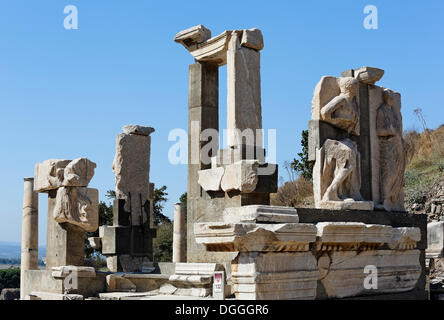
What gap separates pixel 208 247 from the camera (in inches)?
263

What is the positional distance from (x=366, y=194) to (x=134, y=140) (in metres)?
6.04

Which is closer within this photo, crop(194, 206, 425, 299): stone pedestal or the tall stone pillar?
crop(194, 206, 425, 299): stone pedestal

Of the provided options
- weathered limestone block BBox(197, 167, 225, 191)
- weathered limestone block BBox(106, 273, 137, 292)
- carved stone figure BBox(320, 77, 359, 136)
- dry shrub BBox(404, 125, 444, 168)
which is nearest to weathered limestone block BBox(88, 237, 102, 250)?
weathered limestone block BBox(106, 273, 137, 292)

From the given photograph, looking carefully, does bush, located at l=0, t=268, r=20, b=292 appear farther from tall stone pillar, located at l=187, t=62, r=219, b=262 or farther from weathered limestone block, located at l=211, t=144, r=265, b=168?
weathered limestone block, located at l=211, t=144, r=265, b=168

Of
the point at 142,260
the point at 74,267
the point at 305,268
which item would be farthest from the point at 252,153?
the point at 142,260

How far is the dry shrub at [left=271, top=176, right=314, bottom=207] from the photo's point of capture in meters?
20.8

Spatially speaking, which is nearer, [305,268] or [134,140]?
[305,268]

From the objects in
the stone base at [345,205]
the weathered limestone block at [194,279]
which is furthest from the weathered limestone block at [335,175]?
the weathered limestone block at [194,279]

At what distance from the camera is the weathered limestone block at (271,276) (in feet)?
20.6

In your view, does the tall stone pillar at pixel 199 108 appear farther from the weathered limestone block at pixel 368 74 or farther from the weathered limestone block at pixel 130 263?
the weathered limestone block at pixel 130 263

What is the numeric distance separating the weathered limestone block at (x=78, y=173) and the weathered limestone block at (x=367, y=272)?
4.66 m

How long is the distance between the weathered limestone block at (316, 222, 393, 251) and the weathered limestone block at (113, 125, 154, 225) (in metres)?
6.37

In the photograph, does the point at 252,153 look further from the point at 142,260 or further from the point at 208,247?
the point at 142,260

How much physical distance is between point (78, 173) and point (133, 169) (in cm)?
329
